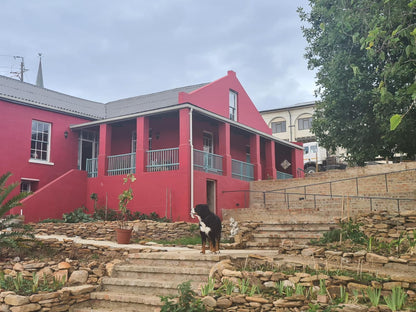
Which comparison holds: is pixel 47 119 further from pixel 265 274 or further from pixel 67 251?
pixel 265 274

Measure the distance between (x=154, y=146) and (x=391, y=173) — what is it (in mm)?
9625

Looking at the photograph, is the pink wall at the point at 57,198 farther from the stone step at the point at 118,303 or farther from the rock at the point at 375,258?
the rock at the point at 375,258

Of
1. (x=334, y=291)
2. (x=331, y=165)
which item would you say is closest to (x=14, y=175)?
(x=334, y=291)

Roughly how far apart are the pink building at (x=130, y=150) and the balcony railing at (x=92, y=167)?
0.04 meters

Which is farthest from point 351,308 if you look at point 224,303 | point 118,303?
point 118,303

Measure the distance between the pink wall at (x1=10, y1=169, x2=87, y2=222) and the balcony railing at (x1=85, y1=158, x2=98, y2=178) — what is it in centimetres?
35

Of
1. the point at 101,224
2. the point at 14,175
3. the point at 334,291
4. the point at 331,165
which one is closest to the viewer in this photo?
the point at 334,291

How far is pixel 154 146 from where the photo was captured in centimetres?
1880

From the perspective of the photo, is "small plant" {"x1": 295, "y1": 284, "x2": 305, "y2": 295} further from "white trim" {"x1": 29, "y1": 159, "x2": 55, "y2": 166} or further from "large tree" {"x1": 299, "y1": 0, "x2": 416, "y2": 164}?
"white trim" {"x1": 29, "y1": 159, "x2": 55, "y2": 166}

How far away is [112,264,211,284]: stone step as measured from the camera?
7.18m

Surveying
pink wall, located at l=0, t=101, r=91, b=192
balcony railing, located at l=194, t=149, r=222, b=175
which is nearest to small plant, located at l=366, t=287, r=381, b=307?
balcony railing, located at l=194, t=149, r=222, b=175

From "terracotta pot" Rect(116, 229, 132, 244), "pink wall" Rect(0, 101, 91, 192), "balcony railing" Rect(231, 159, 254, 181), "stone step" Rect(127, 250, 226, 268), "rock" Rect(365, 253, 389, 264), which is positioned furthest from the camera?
"balcony railing" Rect(231, 159, 254, 181)

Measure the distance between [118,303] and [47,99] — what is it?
13579 mm

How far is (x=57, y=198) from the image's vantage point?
632 inches
